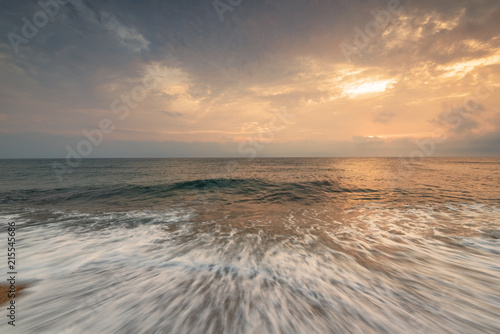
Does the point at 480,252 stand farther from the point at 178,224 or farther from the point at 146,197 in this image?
the point at 146,197

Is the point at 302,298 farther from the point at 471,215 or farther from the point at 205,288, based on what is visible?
the point at 471,215

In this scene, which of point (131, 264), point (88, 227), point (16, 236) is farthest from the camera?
point (88, 227)

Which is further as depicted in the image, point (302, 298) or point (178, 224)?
point (178, 224)

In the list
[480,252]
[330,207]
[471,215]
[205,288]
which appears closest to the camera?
[205,288]

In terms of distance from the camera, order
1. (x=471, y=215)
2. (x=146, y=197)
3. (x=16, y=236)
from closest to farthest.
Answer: (x=16, y=236) < (x=471, y=215) < (x=146, y=197)

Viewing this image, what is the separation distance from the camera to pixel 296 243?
20.2ft

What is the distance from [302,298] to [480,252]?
19.4 feet

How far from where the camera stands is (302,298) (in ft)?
11.8

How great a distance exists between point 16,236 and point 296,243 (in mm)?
9859

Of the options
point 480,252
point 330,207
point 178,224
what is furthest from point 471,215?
point 178,224

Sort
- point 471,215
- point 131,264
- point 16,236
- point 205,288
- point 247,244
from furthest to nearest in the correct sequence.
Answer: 1. point 471,215
2. point 16,236
3. point 247,244
4. point 131,264
5. point 205,288

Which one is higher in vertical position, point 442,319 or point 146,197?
point 442,319

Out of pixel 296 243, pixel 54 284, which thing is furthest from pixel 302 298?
pixel 54 284

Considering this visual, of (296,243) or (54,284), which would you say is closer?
(54,284)
